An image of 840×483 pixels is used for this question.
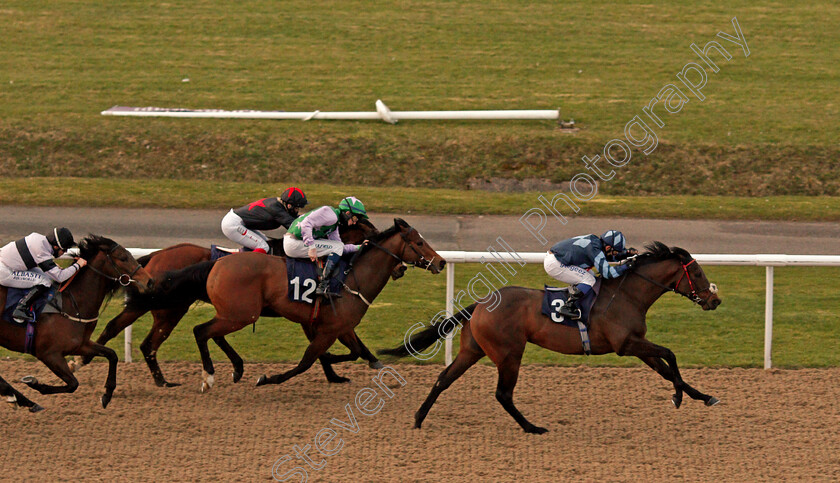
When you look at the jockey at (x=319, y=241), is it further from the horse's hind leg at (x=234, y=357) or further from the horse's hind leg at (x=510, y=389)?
the horse's hind leg at (x=510, y=389)

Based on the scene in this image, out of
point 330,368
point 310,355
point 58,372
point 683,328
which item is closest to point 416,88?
point 683,328

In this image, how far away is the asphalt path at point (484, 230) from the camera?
455 inches

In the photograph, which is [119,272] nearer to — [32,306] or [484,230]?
[32,306]

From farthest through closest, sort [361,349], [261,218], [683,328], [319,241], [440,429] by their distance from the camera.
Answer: [683,328], [261,218], [361,349], [319,241], [440,429]

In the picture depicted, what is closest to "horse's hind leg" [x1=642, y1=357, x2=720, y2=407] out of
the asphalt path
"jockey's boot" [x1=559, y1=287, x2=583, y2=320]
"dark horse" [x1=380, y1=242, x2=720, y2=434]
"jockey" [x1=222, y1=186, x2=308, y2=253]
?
"dark horse" [x1=380, y1=242, x2=720, y2=434]

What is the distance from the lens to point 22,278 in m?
6.75

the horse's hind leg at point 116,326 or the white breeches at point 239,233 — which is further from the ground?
the white breeches at point 239,233

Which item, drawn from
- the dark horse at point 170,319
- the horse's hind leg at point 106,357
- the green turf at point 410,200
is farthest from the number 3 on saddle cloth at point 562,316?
the green turf at point 410,200

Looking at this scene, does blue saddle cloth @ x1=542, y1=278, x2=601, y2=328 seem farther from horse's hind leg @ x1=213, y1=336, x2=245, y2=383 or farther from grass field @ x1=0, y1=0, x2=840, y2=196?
grass field @ x1=0, y1=0, x2=840, y2=196

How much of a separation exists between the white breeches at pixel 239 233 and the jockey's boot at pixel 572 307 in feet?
8.74

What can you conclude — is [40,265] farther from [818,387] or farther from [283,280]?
[818,387]

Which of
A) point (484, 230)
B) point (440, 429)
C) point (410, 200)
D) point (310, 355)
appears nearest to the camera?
point (440, 429)

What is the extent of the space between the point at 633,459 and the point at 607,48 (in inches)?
620

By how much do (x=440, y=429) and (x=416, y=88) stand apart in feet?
41.5
